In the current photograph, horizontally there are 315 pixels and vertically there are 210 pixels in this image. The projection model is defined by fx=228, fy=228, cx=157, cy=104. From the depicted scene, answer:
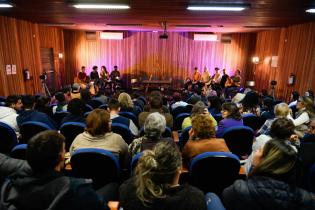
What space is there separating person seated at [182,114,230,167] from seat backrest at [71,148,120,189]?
82 centimetres

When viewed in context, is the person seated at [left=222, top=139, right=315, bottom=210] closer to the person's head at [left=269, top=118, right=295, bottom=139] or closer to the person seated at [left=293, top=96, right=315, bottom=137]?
the person's head at [left=269, top=118, right=295, bottom=139]

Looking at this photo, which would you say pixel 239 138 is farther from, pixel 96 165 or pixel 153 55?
pixel 153 55

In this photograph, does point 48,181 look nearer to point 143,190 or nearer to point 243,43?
point 143,190

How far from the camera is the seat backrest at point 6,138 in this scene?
316 centimetres

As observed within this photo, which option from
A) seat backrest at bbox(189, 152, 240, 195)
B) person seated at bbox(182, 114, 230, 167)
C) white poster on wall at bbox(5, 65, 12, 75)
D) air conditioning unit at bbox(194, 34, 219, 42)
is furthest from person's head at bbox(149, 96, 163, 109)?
air conditioning unit at bbox(194, 34, 219, 42)

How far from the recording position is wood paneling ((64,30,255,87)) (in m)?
14.0

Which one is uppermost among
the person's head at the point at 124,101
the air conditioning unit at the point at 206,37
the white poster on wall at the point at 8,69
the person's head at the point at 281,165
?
the air conditioning unit at the point at 206,37

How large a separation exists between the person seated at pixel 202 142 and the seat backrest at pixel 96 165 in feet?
2.70

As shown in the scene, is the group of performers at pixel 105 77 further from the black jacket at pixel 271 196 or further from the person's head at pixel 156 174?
the black jacket at pixel 271 196

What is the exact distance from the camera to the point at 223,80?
40.0 ft

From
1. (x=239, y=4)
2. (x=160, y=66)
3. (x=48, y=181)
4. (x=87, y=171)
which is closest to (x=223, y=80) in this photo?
(x=160, y=66)

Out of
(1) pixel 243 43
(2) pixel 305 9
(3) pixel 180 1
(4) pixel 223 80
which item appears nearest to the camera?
(3) pixel 180 1

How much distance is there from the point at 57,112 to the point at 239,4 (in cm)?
463

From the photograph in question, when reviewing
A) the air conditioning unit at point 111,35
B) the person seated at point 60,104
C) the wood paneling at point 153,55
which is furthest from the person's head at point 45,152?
the wood paneling at point 153,55
